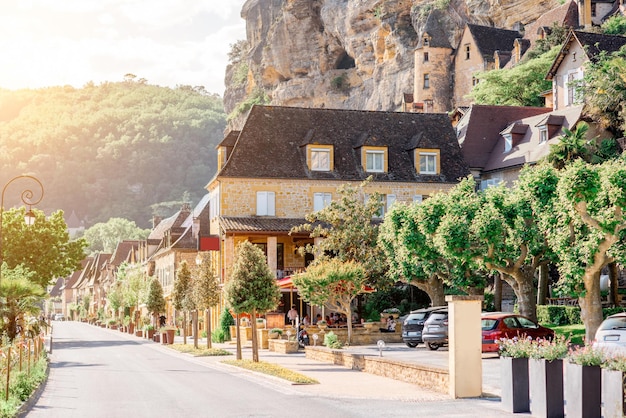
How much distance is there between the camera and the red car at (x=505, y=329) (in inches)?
1164

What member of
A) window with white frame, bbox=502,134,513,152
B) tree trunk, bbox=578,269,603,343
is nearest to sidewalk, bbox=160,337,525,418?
tree trunk, bbox=578,269,603,343

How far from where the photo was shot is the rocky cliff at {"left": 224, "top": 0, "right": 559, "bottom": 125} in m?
88.6

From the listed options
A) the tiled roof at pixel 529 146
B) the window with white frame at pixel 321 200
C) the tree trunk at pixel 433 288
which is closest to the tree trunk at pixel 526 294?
the tree trunk at pixel 433 288

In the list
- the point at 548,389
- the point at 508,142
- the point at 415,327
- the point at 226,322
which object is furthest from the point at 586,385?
the point at 508,142

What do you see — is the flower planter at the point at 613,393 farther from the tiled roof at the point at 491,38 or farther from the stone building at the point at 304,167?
the tiled roof at the point at 491,38

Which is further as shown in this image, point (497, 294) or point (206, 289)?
point (497, 294)

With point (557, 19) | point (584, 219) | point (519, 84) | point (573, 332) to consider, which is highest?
point (557, 19)

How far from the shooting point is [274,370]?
26188 millimetres

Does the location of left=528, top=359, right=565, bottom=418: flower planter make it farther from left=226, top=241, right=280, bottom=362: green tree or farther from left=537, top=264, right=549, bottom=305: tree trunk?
left=537, top=264, right=549, bottom=305: tree trunk

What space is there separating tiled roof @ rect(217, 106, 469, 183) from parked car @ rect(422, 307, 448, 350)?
72.0 ft

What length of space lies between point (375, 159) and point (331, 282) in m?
19.7

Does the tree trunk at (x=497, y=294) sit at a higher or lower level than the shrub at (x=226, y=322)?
higher

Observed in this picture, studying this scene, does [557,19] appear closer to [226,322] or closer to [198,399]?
[226,322]

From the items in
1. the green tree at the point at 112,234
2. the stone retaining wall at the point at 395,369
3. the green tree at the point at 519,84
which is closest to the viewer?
the stone retaining wall at the point at 395,369
